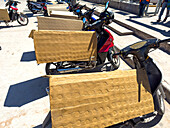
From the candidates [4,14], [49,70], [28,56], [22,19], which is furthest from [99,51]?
[22,19]

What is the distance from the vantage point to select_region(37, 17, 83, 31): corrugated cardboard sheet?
2.97 meters

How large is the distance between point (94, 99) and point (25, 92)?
2.24 m

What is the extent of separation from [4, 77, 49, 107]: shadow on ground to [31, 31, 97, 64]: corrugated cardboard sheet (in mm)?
833

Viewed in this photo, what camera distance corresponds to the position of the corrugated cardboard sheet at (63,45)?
2.36 meters

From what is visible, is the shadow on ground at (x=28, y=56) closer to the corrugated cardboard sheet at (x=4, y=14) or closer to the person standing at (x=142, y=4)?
the corrugated cardboard sheet at (x=4, y=14)

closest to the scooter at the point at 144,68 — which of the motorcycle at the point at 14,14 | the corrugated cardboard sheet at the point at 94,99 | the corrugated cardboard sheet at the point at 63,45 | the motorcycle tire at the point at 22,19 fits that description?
the corrugated cardboard sheet at the point at 94,99

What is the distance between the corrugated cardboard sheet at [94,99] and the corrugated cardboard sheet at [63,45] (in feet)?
4.57

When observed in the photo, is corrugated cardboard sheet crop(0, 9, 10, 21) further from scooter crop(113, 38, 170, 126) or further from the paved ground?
scooter crop(113, 38, 170, 126)

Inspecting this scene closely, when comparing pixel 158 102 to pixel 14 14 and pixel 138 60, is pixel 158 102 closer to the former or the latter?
pixel 138 60

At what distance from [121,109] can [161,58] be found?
11.1 ft

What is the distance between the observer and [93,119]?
1192 mm

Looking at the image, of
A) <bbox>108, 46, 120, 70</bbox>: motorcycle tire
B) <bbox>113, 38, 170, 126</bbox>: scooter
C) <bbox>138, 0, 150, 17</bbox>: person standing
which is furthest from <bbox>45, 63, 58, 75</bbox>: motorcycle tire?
<bbox>138, 0, 150, 17</bbox>: person standing

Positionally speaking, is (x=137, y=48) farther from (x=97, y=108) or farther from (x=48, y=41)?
(x=48, y=41)

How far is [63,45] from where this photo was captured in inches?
98.9
